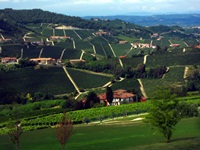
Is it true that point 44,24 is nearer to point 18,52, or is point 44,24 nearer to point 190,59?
point 18,52

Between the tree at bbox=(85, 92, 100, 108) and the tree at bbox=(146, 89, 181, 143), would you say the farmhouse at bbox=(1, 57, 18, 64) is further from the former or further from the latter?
the tree at bbox=(146, 89, 181, 143)

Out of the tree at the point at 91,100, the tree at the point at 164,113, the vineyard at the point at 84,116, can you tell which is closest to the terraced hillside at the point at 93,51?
the tree at the point at 91,100

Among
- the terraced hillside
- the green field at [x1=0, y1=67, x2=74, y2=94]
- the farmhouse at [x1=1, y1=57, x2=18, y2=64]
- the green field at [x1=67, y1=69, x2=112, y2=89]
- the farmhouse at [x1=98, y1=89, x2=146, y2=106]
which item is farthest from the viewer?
the farmhouse at [x1=1, y1=57, x2=18, y2=64]

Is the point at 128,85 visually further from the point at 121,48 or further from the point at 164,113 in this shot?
the point at 121,48

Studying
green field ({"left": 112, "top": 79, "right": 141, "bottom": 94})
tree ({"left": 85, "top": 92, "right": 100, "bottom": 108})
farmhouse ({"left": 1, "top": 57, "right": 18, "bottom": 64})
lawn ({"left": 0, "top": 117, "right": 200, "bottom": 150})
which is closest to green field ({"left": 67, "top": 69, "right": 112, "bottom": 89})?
green field ({"left": 112, "top": 79, "right": 141, "bottom": 94})

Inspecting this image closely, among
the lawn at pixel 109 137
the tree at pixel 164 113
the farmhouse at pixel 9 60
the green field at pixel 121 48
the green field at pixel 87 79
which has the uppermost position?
the tree at pixel 164 113

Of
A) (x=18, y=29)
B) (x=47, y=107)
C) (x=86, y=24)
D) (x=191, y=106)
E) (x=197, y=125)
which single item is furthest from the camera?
(x=86, y=24)

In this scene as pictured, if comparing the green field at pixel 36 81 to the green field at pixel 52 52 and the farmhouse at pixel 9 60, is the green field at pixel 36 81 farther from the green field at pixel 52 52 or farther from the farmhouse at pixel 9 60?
the green field at pixel 52 52

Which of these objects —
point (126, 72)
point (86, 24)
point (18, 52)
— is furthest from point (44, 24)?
point (126, 72)
